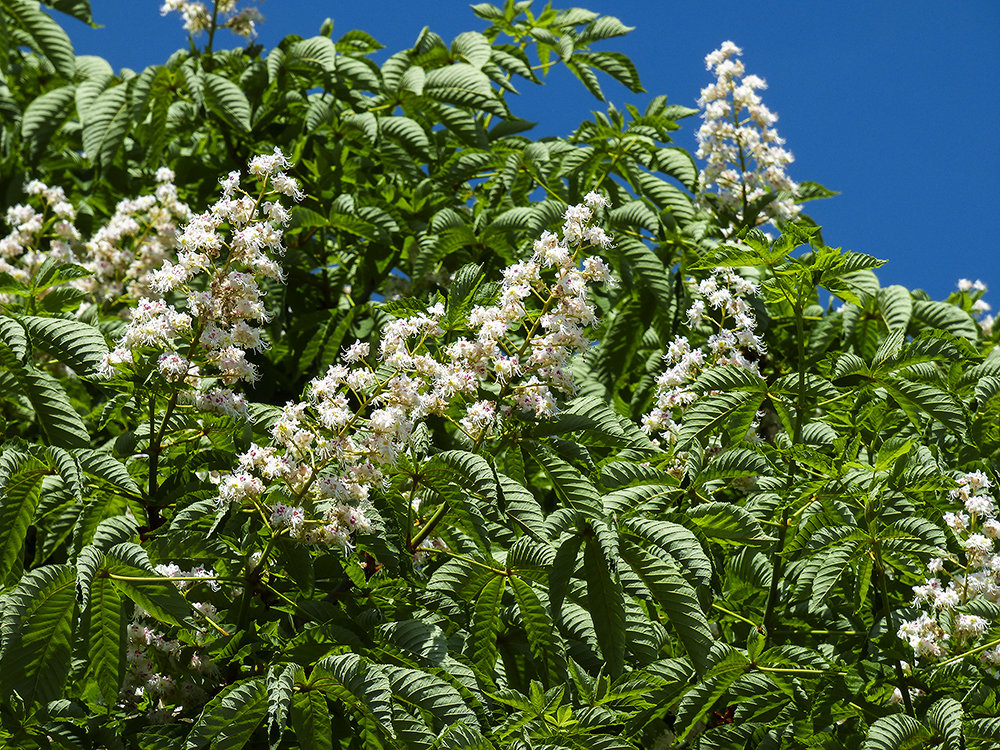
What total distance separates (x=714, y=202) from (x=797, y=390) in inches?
88.6

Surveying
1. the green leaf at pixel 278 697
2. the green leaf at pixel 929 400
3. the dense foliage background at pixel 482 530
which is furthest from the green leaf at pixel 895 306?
the green leaf at pixel 278 697

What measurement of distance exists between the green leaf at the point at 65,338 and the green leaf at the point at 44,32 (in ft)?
9.14

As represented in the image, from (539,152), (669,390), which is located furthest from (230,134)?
(669,390)

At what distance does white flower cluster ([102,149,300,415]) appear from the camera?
2.52 meters

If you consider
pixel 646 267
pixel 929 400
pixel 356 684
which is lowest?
pixel 356 684

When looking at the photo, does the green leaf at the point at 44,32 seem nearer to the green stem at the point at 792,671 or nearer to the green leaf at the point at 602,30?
the green leaf at the point at 602,30

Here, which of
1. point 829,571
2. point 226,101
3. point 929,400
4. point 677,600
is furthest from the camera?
point 226,101

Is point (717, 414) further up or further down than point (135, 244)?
further down

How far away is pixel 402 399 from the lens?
93.1 inches

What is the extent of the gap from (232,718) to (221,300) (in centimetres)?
97

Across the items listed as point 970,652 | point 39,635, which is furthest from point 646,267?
point 39,635

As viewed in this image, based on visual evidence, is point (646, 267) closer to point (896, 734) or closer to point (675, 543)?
point (675, 543)

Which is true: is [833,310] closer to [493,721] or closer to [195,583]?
[493,721]

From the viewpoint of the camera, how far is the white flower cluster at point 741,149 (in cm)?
491
